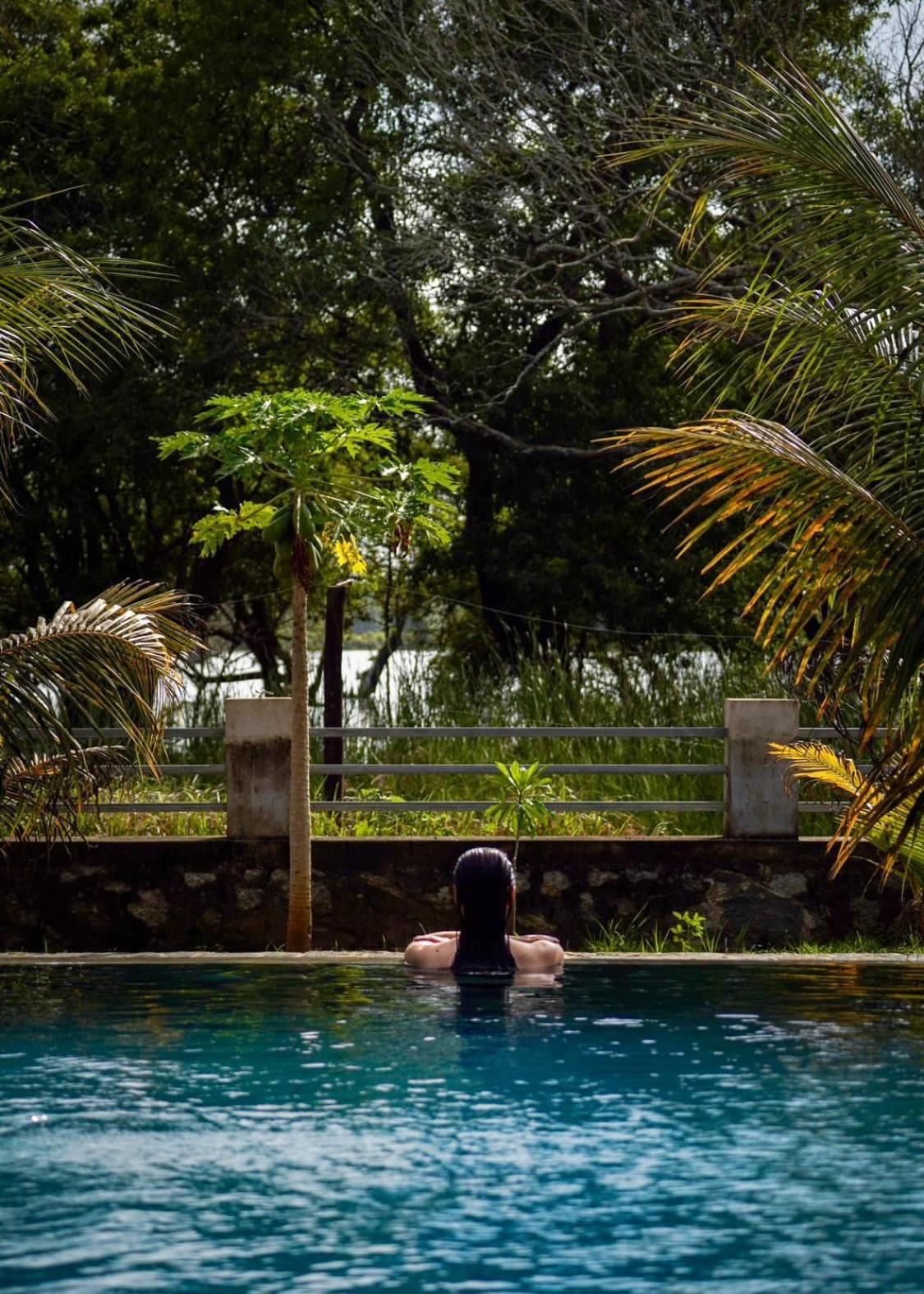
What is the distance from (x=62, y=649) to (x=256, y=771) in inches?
132

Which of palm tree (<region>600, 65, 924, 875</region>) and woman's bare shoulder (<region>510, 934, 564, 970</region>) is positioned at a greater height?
palm tree (<region>600, 65, 924, 875</region>)

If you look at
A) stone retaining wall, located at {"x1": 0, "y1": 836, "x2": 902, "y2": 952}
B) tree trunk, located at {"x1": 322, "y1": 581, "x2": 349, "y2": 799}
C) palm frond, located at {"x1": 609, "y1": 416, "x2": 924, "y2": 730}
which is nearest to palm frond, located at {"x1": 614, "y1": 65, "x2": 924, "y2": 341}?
palm frond, located at {"x1": 609, "y1": 416, "x2": 924, "y2": 730}

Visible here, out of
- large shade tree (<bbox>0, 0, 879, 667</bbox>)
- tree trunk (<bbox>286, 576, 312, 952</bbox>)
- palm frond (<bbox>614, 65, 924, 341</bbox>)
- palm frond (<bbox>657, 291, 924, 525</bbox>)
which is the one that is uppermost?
large shade tree (<bbox>0, 0, 879, 667</bbox>)

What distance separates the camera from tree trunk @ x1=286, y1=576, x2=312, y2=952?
13.5 metres

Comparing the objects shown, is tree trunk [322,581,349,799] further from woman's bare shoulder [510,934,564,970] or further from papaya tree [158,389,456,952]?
woman's bare shoulder [510,934,564,970]

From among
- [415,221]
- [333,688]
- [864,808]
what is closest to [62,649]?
[864,808]

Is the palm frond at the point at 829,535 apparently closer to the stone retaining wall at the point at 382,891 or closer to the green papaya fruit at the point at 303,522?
the green papaya fruit at the point at 303,522

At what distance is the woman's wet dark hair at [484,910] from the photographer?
1132cm

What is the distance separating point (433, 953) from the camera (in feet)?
39.3

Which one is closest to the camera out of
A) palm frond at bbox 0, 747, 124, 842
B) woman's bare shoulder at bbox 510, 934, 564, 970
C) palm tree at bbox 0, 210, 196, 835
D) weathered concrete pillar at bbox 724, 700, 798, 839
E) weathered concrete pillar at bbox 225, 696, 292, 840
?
palm tree at bbox 0, 210, 196, 835

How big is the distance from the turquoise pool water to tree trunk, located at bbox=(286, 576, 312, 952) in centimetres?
139

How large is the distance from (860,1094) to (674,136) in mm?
4836

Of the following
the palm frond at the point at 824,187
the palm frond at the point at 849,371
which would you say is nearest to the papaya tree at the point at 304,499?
the palm frond at the point at 849,371

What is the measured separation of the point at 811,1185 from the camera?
7250 millimetres
